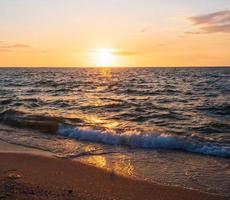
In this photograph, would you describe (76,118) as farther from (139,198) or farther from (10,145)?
(139,198)

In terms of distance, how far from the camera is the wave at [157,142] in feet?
32.0

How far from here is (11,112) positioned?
56.6ft

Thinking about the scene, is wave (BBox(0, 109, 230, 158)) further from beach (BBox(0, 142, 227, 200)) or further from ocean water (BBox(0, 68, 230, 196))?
beach (BBox(0, 142, 227, 200))

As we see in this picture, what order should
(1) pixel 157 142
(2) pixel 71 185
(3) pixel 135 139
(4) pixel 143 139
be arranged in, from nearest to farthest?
1. (2) pixel 71 185
2. (1) pixel 157 142
3. (4) pixel 143 139
4. (3) pixel 135 139

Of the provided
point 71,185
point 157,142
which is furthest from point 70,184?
point 157,142

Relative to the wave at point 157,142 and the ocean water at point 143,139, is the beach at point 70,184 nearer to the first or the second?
the ocean water at point 143,139

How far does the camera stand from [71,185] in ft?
21.5

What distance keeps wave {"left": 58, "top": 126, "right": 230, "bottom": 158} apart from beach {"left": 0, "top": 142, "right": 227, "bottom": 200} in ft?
9.12

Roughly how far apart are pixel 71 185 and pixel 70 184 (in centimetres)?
7

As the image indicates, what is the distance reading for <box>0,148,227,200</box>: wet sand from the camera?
597 centimetres

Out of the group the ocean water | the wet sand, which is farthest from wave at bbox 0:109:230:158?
the wet sand

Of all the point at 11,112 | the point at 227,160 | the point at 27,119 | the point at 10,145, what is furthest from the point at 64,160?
the point at 11,112

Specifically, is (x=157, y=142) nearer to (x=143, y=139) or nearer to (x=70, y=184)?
(x=143, y=139)

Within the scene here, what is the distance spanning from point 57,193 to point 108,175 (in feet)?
5.30
